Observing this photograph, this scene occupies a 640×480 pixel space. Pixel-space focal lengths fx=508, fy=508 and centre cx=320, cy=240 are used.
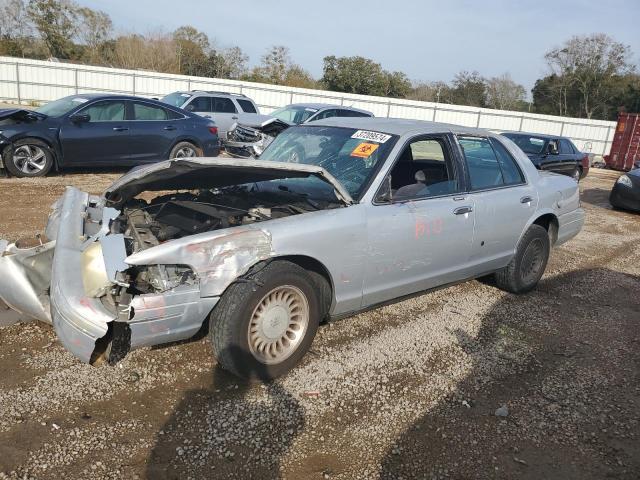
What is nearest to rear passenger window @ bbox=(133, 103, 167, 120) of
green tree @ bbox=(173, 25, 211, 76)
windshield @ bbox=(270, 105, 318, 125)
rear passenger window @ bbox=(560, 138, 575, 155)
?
windshield @ bbox=(270, 105, 318, 125)

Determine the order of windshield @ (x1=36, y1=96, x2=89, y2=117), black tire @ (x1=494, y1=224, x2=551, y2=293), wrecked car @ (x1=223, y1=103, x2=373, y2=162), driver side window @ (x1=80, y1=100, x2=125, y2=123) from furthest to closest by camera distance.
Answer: wrecked car @ (x1=223, y1=103, x2=373, y2=162) → driver side window @ (x1=80, y1=100, x2=125, y2=123) → windshield @ (x1=36, y1=96, x2=89, y2=117) → black tire @ (x1=494, y1=224, x2=551, y2=293)

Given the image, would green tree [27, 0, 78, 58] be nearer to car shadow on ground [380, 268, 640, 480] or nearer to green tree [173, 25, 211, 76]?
green tree [173, 25, 211, 76]

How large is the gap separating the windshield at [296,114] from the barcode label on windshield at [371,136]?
10.8 meters

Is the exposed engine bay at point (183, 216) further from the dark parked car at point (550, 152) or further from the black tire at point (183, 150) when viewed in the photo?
→ the dark parked car at point (550, 152)

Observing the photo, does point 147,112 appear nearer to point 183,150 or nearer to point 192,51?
point 183,150

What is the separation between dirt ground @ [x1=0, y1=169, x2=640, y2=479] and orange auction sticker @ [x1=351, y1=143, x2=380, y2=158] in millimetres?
1416

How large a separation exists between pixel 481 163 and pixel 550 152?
1024 centimetres

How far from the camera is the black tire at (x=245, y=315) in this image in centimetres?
303

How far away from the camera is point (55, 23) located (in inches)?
1935

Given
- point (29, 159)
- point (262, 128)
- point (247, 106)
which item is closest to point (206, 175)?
point (29, 159)

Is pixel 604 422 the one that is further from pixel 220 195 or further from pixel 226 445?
pixel 220 195

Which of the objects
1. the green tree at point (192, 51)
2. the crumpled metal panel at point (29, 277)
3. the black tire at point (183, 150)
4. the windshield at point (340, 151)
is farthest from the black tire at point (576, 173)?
the green tree at point (192, 51)

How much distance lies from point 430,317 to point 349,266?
1406 mm

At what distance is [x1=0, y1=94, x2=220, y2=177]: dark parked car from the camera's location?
8891mm
